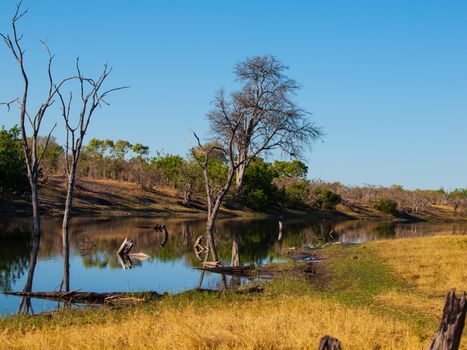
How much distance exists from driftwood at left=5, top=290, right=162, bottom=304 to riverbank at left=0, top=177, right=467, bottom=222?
141 feet

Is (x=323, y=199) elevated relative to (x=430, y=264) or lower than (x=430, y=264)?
elevated

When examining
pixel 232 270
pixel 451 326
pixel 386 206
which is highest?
pixel 386 206

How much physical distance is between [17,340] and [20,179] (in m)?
49.6

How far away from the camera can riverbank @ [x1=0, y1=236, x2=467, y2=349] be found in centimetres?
996

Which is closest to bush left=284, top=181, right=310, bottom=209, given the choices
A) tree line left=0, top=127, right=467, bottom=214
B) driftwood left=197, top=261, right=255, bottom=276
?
tree line left=0, top=127, right=467, bottom=214

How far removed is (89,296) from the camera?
671 inches

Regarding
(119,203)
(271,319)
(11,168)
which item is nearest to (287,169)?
(119,203)

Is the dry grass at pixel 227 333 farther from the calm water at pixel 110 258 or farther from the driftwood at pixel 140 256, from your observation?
the driftwood at pixel 140 256

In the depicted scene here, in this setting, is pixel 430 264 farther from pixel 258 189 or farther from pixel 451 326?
pixel 258 189

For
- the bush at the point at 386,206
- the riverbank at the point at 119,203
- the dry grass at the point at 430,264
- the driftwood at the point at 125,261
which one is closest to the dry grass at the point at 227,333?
the dry grass at the point at 430,264

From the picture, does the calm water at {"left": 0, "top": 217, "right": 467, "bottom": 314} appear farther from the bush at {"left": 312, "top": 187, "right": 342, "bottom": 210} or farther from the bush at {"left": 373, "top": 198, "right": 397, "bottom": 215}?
the bush at {"left": 373, "top": 198, "right": 397, "bottom": 215}

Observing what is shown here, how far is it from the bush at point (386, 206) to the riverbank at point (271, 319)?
9510 cm

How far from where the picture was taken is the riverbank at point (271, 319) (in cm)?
996

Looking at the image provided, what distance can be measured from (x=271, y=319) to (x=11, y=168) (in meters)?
49.9
